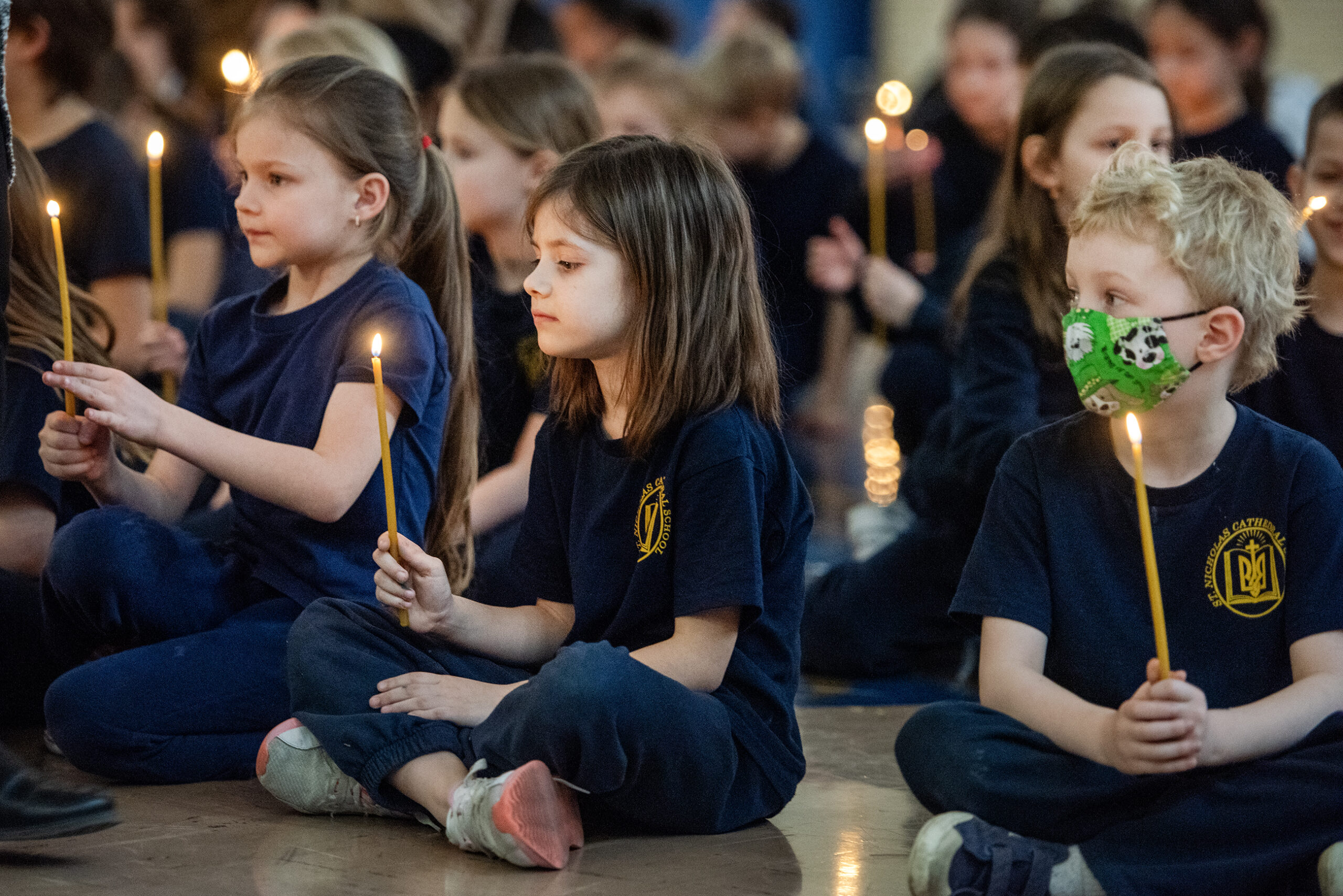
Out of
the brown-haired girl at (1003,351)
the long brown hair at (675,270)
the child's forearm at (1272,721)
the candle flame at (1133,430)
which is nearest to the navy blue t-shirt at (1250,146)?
the brown-haired girl at (1003,351)

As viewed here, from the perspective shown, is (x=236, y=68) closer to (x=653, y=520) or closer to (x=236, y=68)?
(x=236, y=68)

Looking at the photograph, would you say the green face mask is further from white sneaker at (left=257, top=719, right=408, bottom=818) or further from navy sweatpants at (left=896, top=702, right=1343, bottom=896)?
white sneaker at (left=257, top=719, right=408, bottom=818)

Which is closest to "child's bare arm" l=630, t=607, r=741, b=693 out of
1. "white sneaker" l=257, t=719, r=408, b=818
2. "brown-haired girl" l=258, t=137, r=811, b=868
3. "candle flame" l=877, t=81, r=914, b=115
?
"brown-haired girl" l=258, t=137, r=811, b=868

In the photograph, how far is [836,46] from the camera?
35.4 feet

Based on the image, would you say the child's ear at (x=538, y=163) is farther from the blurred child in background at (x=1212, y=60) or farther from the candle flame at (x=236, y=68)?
the blurred child in background at (x=1212, y=60)

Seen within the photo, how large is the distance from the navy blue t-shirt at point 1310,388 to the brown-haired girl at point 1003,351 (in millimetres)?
376

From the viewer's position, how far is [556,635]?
2.11 m

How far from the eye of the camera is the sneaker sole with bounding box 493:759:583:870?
177 centimetres

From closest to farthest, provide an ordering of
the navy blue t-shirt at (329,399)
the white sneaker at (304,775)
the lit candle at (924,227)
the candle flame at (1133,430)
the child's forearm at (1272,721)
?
the candle flame at (1133,430)
the child's forearm at (1272,721)
the white sneaker at (304,775)
the navy blue t-shirt at (329,399)
the lit candle at (924,227)

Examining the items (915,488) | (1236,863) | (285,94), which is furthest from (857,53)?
(1236,863)

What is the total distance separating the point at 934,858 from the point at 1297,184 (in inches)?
62.7

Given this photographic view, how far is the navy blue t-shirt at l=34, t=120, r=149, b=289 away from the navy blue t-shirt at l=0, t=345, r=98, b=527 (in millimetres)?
505

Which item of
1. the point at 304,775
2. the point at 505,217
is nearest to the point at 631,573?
the point at 304,775

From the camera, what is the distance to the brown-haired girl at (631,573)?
188 cm
